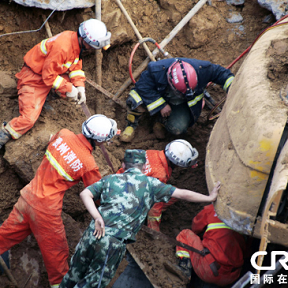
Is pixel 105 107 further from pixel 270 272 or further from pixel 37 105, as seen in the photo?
pixel 270 272

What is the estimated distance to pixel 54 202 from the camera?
3.91m

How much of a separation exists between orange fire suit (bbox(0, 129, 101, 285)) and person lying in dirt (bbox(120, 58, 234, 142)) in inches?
65.4

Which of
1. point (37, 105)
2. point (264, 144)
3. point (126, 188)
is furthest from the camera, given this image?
point (37, 105)

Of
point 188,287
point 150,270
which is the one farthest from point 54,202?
point 188,287

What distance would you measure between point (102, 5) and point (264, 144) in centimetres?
384

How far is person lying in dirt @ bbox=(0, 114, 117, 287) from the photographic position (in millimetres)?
3844

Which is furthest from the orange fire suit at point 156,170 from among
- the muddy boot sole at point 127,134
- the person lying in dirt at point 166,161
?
the muddy boot sole at point 127,134

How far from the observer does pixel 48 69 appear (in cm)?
448

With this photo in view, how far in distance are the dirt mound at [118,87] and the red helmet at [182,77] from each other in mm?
1049

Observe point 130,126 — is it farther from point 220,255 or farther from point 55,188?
point 220,255

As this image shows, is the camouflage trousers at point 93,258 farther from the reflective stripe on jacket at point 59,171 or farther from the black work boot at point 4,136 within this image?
the black work boot at point 4,136

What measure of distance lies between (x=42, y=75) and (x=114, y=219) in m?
2.18

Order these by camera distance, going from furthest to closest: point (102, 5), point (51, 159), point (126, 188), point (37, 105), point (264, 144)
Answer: point (102, 5) → point (37, 105) → point (51, 159) → point (126, 188) → point (264, 144)

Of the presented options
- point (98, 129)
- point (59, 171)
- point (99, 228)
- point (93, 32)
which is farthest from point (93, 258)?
point (93, 32)
